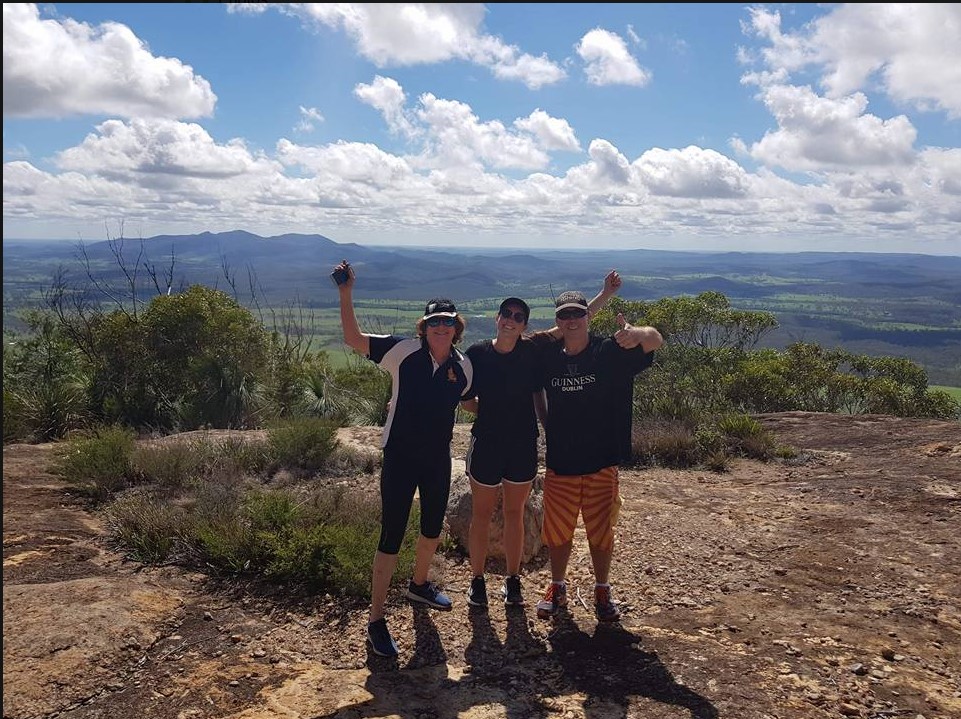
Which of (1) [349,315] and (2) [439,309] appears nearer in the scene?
(1) [349,315]

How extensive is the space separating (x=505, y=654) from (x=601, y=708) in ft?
2.25

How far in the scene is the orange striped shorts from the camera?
4.02 metres

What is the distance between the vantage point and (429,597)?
413cm

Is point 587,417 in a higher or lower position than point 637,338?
lower

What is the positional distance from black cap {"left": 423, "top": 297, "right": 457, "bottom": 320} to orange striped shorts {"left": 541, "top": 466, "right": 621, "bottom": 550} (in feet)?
3.83

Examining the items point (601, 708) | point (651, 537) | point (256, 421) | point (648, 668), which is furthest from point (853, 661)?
point (256, 421)

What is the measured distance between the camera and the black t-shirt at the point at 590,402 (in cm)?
385

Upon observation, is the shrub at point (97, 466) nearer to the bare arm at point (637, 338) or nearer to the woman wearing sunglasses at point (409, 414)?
the woman wearing sunglasses at point (409, 414)

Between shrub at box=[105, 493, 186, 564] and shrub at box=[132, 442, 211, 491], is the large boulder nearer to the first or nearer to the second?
shrub at box=[105, 493, 186, 564]

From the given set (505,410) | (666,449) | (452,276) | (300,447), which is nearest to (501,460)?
(505,410)

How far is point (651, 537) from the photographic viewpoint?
18.3ft

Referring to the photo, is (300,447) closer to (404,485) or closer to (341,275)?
(404,485)

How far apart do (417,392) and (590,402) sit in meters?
1.01

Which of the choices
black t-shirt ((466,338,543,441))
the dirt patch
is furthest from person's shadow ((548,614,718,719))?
black t-shirt ((466,338,543,441))
